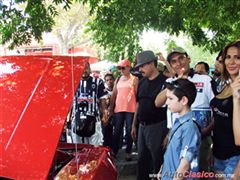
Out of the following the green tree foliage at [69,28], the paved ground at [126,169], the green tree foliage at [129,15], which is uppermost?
the green tree foliage at [69,28]

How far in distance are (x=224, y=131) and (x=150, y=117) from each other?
1518mm

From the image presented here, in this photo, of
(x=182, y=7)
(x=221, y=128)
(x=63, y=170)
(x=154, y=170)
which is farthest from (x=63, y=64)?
(x=182, y=7)

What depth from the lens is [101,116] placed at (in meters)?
5.51

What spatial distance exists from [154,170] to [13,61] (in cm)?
209

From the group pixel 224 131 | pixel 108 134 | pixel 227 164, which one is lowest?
pixel 108 134

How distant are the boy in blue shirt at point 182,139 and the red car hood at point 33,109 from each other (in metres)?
0.74

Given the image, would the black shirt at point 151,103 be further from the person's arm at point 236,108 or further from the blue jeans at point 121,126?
the blue jeans at point 121,126

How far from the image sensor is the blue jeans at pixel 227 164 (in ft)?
7.83

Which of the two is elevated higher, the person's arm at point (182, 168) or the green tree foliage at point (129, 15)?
the green tree foliage at point (129, 15)

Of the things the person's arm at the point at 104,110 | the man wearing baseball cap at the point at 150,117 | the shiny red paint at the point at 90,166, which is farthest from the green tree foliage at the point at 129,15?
the shiny red paint at the point at 90,166

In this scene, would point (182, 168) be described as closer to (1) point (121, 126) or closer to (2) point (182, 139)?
(2) point (182, 139)

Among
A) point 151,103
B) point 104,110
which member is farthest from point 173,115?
point 104,110

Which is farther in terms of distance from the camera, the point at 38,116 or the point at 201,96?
the point at 201,96

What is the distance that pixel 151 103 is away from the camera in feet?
12.8
